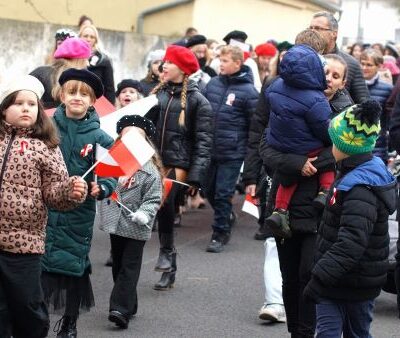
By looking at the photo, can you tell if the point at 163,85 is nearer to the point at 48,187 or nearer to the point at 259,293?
the point at 259,293

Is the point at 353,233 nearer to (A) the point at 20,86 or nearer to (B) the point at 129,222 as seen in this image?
(A) the point at 20,86

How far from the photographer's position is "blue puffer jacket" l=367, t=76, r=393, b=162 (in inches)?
479

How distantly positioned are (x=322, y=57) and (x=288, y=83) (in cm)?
29

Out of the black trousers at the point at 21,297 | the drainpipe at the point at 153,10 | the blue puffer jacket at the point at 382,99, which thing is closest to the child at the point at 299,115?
the black trousers at the point at 21,297

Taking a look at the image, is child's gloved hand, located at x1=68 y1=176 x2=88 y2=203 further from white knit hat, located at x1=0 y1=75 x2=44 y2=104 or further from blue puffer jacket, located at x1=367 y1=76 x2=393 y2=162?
blue puffer jacket, located at x1=367 y1=76 x2=393 y2=162

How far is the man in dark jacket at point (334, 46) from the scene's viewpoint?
28.1 feet

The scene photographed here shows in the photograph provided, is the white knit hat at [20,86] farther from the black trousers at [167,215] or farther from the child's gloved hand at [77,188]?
the black trousers at [167,215]

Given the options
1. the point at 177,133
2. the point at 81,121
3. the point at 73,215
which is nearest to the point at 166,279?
the point at 177,133

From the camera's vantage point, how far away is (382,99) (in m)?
12.6

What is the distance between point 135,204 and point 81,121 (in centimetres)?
99

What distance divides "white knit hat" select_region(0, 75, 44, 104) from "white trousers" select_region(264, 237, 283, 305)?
99.7 inches

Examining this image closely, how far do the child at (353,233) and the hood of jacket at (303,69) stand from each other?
72 cm

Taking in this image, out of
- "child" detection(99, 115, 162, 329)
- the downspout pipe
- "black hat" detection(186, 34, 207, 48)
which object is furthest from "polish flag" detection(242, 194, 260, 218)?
the downspout pipe

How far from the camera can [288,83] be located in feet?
23.7
